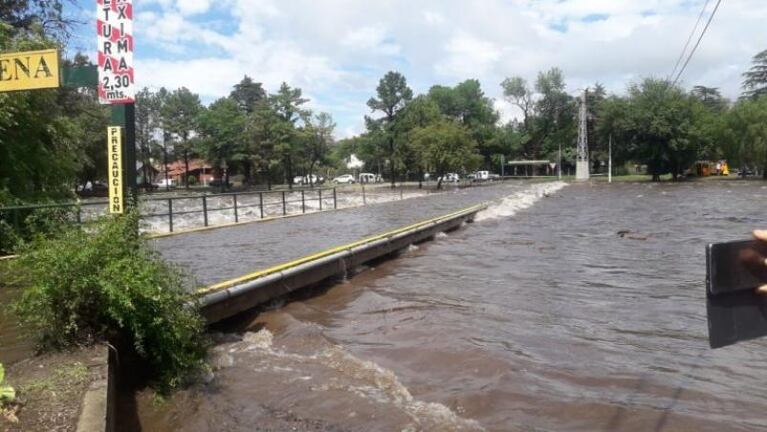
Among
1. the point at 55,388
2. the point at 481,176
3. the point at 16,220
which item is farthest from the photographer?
the point at 481,176

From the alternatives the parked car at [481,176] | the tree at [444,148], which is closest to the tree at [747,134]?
the tree at [444,148]

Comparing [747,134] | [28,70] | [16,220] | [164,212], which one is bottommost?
[164,212]

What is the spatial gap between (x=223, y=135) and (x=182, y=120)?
1162 cm

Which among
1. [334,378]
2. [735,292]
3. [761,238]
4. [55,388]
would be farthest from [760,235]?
[334,378]

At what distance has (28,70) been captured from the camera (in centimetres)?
611

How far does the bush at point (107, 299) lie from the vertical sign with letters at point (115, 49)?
1310 mm

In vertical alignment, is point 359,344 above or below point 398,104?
below

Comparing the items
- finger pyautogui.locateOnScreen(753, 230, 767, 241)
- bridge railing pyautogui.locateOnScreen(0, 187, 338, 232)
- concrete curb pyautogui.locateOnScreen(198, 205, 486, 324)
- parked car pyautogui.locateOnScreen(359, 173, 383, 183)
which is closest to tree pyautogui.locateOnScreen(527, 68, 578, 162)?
parked car pyautogui.locateOnScreen(359, 173, 383, 183)

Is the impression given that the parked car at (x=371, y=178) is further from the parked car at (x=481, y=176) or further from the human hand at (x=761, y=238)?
the human hand at (x=761, y=238)

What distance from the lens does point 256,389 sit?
5.29 m

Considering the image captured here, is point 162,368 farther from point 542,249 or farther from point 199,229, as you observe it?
point 199,229

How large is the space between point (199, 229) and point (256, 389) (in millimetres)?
12749

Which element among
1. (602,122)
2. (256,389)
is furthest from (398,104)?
(256,389)

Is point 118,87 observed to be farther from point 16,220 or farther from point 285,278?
point 16,220
